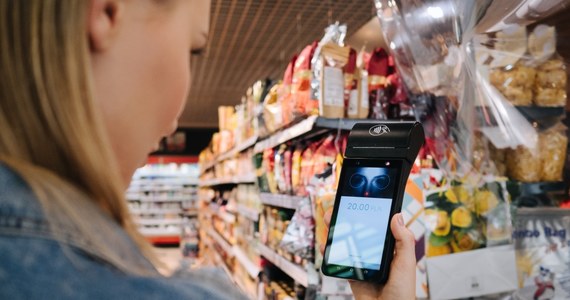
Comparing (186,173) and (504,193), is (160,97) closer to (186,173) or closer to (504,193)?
(504,193)

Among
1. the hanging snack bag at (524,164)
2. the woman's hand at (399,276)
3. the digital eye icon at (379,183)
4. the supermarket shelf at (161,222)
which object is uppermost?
the hanging snack bag at (524,164)

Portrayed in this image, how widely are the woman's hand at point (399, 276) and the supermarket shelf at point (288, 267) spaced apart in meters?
1.08

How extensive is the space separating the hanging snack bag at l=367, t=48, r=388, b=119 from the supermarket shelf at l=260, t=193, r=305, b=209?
49 cm

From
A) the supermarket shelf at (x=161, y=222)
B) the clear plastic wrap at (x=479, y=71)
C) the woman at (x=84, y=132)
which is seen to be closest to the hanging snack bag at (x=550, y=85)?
the clear plastic wrap at (x=479, y=71)

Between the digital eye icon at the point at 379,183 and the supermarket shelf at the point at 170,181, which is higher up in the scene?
the supermarket shelf at the point at 170,181

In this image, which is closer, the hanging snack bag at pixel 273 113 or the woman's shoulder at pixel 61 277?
the woman's shoulder at pixel 61 277

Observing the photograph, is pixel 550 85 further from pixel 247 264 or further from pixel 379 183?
pixel 247 264

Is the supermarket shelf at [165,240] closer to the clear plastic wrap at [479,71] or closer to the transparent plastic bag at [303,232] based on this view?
the transparent plastic bag at [303,232]

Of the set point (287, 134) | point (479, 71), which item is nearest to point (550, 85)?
point (479, 71)

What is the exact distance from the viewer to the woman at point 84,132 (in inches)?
A: 17.3

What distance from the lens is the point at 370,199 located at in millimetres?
1225

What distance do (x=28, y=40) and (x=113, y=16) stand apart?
0.26ft

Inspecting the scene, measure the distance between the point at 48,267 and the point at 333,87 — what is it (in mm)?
1965

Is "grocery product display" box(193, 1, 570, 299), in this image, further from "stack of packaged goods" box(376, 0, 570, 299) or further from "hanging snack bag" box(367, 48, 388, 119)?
"hanging snack bag" box(367, 48, 388, 119)
